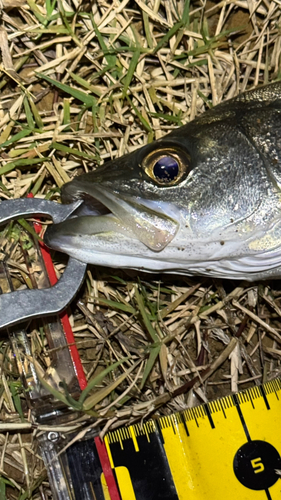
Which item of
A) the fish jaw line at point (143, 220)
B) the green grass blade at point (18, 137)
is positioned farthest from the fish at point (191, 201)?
the green grass blade at point (18, 137)

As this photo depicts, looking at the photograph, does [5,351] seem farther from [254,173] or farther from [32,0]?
[32,0]

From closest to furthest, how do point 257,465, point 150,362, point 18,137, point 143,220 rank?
point 143,220, point 257,465, point 150,362, point 18,137

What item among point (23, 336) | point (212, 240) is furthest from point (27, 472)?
point (212, 240)

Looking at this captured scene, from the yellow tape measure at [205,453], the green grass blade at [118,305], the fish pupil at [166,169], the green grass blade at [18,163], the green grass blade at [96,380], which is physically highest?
the green grass blade at [18,163]

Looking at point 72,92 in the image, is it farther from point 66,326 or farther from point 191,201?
point 66,326

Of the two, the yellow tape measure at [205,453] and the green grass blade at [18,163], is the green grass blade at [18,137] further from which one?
the yellow tape measure at [205,453]

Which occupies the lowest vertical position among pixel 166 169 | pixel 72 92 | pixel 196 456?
pixel 196 456

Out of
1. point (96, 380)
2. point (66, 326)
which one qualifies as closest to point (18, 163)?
point (66, 326)
